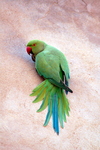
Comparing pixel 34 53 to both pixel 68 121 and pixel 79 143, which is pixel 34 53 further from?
pixel 79 143

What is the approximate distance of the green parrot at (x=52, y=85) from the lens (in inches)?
64.3

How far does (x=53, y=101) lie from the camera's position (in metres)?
1.66

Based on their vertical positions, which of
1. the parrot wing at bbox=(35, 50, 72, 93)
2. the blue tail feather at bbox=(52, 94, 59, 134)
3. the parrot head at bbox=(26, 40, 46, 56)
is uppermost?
the parrot head at bbox=(26, 40, 46, 56)

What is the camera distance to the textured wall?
1.54m

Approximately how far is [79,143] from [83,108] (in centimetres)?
27

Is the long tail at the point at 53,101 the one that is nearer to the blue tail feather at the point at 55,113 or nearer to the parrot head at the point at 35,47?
the blue tail feather at the point at 55,113

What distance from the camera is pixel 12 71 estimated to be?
1.86 meters

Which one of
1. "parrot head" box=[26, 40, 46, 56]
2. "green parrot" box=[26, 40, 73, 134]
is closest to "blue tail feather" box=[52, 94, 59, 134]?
"green parrot" box=[26, 40, 73, 134]

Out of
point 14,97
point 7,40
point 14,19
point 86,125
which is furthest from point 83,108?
point 14,19

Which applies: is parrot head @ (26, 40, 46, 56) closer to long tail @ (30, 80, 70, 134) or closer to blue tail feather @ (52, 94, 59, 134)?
long tail @ (30, 80, 70, 134)

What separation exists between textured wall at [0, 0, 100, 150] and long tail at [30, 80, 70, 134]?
0.04 metres

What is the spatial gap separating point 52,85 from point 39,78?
0.16m

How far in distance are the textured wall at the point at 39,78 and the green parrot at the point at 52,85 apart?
47 millimetres

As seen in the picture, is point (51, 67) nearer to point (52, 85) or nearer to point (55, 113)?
point (52, 85)
